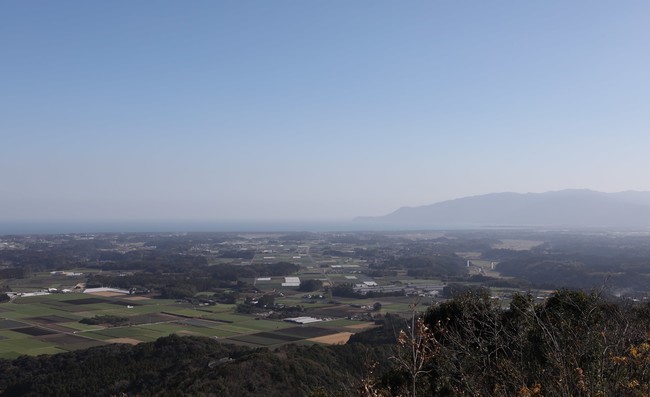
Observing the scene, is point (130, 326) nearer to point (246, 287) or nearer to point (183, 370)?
point (183, 370)

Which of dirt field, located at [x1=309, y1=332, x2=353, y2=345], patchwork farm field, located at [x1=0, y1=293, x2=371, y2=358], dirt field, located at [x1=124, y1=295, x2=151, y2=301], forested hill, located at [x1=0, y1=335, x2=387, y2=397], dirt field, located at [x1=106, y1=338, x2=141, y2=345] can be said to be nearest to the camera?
forested hill, located at [x1=0, y1=335, x2=387, y2=397]

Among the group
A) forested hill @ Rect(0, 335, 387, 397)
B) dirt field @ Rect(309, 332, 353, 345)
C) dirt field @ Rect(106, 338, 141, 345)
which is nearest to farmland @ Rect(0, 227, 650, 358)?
dirt field @ Rect(309, 332, 353, 345)

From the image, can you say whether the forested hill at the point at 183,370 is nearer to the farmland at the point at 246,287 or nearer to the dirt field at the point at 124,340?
the dirt field at the point at 124,340

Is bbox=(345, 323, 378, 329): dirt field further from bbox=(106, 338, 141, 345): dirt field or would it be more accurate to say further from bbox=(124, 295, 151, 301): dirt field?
bbox=(124, 295, 151, 301): dirt field

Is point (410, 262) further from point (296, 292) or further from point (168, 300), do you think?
point (168, 300)

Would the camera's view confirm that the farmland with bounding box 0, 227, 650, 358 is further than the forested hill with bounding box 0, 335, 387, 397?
Yes

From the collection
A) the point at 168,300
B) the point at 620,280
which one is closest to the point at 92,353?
the point at 168,300

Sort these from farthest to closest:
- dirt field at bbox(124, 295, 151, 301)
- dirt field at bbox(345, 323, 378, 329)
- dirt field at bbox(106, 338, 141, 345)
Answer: dirt field at bbox(124, 295, 151, 301), dirt field at bbox(345, 323, 378, 329), dirt field at bbox(106, 338, 141, 345)

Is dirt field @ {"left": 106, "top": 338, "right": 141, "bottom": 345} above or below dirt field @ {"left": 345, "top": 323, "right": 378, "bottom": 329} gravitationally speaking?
above

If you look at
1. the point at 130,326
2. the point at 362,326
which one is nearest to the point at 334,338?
the point at 362,326
